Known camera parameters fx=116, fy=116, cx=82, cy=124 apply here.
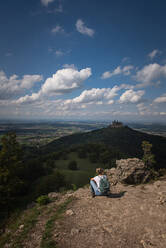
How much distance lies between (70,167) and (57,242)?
63.3 metres

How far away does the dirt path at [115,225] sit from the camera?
5.80 metres

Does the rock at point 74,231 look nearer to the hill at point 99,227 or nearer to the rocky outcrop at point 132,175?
the hill at point 99,227

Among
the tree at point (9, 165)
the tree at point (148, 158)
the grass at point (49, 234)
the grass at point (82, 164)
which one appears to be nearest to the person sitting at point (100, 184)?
the grass at point (49, 234)

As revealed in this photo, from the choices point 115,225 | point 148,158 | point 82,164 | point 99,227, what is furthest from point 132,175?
point 82,164

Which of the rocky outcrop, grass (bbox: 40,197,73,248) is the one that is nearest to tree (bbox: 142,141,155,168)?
the rocky outcrop

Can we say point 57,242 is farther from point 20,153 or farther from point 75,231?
point 20,153

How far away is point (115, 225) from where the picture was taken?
7023mm

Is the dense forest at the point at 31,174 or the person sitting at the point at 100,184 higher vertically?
the person sitting at the point at 100,184

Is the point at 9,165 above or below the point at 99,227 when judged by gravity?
below

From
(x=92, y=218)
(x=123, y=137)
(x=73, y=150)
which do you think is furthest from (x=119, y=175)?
(x=123, y=137)

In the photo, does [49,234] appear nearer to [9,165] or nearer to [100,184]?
[100,184]

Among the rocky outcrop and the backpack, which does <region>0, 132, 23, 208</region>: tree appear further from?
the rocky outcrop

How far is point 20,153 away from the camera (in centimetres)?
2088

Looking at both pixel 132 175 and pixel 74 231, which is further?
pixel 132 175
